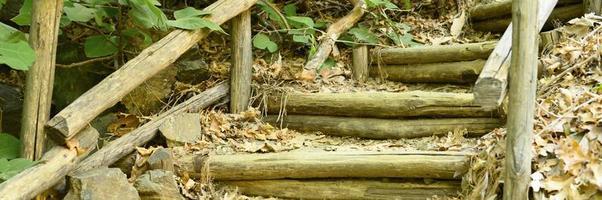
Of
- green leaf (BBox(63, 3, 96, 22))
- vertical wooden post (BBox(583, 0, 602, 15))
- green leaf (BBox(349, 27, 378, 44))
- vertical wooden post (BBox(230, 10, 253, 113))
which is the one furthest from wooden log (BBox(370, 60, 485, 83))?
green leaf (BBox(63, 3, 96, 22))

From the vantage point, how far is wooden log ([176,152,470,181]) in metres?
3.45

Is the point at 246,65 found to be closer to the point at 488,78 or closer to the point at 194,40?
the point at 194,40

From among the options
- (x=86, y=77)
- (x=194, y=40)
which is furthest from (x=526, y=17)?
(x=86, y=77)

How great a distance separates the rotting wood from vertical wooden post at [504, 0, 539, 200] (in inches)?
87.9

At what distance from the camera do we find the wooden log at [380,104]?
4051 mm

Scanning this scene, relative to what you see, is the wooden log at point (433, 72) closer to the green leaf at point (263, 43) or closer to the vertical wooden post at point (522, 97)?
the green leaf at point (263, 43)

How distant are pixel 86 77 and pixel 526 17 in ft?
10.8

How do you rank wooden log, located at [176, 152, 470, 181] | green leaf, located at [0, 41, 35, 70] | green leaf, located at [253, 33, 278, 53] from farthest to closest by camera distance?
green leaf, located at [253, 33, 278, 53] < wooden log, located at [176, 152, 470, 181] < green leaf, located at [0, 41, 35, 70]

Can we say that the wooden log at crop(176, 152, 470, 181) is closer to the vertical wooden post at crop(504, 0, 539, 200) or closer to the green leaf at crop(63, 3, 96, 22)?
the vertical wooden post at crop(504, 0, 539, 200)

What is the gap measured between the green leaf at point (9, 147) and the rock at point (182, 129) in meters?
0.96

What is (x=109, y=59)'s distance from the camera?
453 cm

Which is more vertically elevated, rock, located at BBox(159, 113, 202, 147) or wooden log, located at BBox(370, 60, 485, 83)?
wooden log, located at BBox(370, 60, 485, 83)

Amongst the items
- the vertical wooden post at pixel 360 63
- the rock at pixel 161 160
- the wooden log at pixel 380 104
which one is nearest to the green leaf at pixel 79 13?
the rock at pixel 161 160

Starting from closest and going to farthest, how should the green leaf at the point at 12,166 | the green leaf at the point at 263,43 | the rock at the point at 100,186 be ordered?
the green leaf at the point at 12,166 → the rock at the point at 100,186 → the green leaf at the point at 263,43
